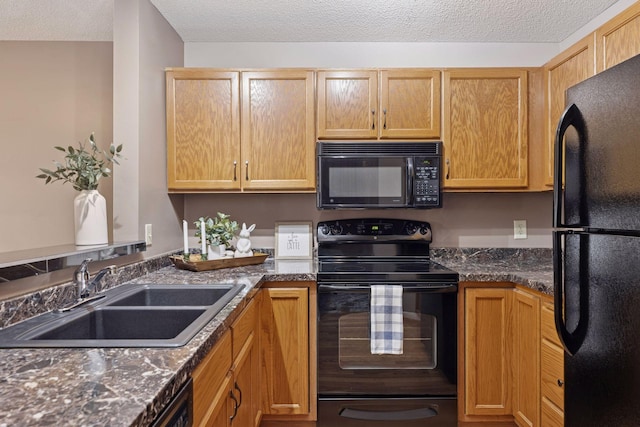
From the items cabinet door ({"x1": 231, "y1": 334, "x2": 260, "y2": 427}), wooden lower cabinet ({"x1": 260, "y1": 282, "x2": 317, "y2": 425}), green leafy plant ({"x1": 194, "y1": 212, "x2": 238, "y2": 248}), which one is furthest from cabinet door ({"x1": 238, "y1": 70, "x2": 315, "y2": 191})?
cabinet door ({"x1": 231, "y1": 334, "x2": 260, "y2": 427})

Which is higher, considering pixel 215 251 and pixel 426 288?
pixel 215 251

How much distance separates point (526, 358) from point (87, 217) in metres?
2.26

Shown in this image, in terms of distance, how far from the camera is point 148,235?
207cm

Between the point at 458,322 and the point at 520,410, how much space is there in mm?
551

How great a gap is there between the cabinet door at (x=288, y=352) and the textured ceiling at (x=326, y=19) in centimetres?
164

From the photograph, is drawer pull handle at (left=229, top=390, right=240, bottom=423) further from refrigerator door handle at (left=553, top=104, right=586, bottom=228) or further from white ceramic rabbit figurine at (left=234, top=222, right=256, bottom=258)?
refrigerator door handle at (left=553, top=104, right=586, bottom=228)

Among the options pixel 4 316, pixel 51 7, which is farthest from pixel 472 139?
pixel 51 7


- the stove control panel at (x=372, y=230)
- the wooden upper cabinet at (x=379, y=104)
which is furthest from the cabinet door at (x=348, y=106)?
the stove control panel at (x=372, y=230)

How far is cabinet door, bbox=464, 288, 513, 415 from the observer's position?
208 centimetres

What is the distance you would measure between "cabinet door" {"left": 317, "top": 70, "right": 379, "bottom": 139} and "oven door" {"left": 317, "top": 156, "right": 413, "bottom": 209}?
0.18 meters

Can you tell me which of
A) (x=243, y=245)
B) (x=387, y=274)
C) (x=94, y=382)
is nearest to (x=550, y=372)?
(x=387, y=274)

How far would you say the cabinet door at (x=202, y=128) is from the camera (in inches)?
91.7

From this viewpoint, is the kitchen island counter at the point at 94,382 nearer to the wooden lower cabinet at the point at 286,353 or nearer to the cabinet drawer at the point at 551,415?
the wooden lower cabinet at the point at 286,353

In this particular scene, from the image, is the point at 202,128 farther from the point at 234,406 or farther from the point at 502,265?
the point at 502,265
